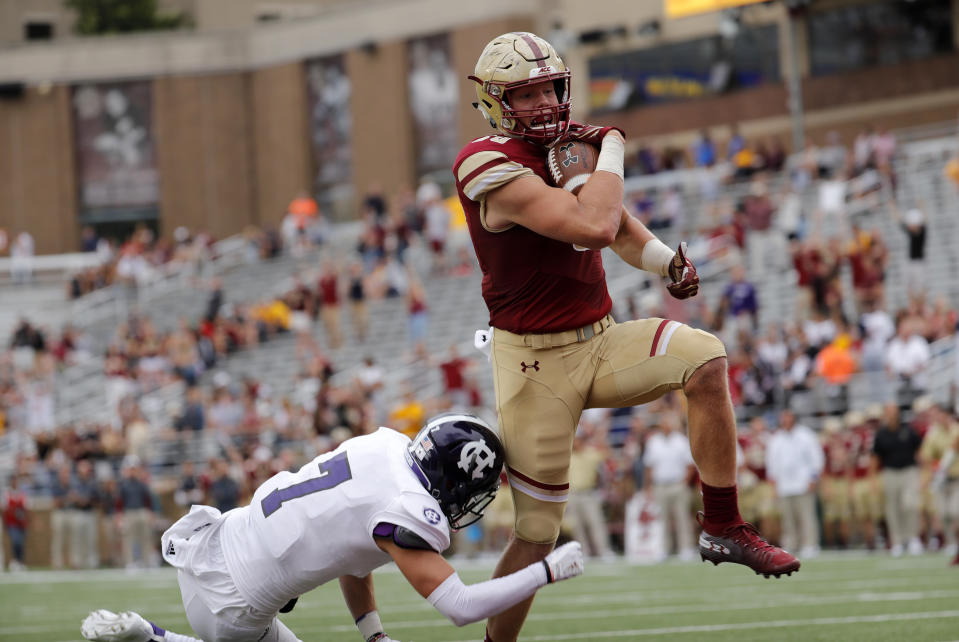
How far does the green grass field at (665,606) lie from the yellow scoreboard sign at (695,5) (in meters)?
14.0

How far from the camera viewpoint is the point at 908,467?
1492 cm

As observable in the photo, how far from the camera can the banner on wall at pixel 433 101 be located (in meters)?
35.4

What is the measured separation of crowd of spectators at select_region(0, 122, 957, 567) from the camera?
16219 mm

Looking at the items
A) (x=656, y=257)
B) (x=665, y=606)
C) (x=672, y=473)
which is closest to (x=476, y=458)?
(x=656, y=257)

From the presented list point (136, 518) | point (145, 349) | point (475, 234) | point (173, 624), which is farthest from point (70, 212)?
point (475, 234)

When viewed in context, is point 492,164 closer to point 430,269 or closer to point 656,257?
point 656,257

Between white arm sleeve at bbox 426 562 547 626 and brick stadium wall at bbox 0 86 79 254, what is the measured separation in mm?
35785

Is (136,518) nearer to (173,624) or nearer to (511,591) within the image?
(173,624)

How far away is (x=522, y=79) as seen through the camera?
17.6ft

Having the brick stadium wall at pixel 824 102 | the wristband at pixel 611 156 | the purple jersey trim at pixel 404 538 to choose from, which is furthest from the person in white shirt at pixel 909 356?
the purple jersey trim at pixel 404 538

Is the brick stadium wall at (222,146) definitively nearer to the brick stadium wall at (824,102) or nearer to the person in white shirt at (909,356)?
the brick stadium wall at (824,102)

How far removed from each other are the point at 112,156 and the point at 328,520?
3579cm

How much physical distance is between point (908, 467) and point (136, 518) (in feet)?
31.3

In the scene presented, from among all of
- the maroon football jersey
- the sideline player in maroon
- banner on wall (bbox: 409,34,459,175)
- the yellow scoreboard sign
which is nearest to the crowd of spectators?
the yellow scoreboard sign
